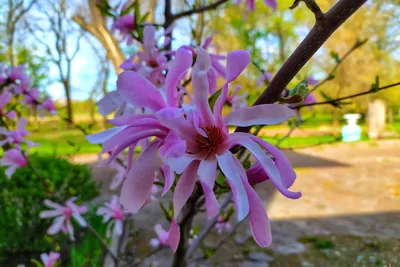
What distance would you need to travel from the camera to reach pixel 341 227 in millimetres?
3037

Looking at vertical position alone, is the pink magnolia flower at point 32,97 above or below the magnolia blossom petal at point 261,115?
above

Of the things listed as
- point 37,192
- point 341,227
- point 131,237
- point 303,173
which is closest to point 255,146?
point 131,237

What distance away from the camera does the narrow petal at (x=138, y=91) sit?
0.34 meters

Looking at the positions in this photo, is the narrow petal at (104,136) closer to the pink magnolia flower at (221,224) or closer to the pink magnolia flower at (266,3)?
the pink magnolia flower at (266,3)

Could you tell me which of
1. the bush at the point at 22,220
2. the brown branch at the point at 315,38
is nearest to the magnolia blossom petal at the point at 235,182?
the brown branch at the point at 315,38

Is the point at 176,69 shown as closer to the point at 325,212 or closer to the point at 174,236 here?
the point at 174,236

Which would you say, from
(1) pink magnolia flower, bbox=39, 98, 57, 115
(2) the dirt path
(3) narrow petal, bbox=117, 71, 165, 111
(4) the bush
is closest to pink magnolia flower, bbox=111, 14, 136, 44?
(3) narrow petal, bbox=117, 71, 165, 111

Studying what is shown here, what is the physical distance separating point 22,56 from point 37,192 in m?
6.03

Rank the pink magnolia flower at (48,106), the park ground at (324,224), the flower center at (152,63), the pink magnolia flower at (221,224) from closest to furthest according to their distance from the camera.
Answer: the flower center at (152,63), the pink magnolia flower at (221,224), the pink magnolia flower at (48,106), the park ground at (324,224)

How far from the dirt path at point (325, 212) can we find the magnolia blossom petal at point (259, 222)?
152cm

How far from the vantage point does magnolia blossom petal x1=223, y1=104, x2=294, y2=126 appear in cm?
32

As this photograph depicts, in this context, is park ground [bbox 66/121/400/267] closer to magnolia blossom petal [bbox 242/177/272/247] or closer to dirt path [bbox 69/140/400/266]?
dirt path [bbox 69/140/400/266]

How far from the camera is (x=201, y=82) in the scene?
0.34 m

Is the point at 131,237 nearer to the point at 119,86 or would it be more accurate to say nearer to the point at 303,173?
the point at 119,86
